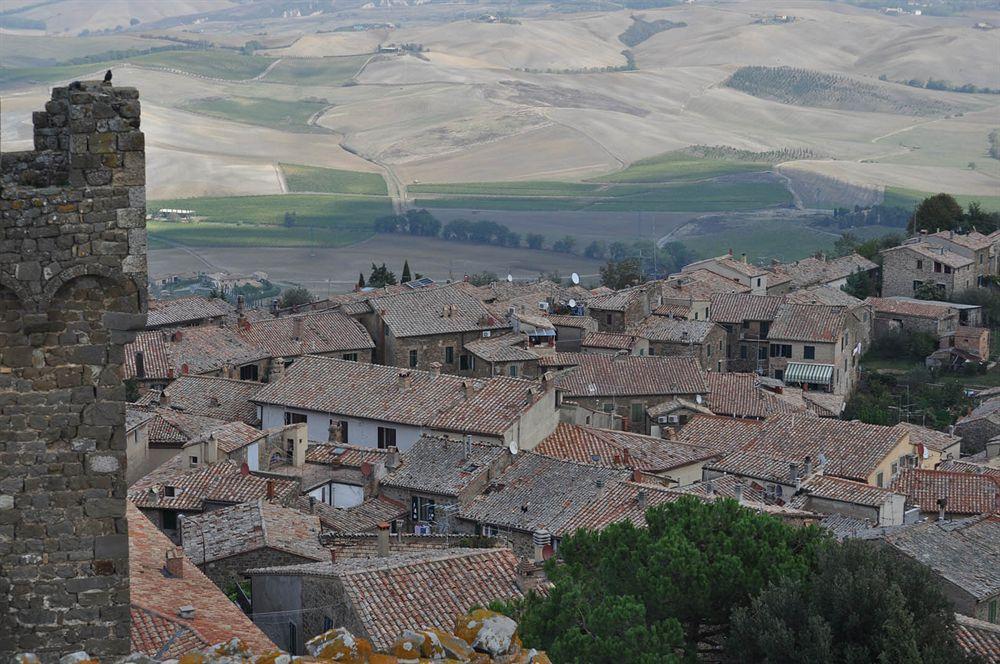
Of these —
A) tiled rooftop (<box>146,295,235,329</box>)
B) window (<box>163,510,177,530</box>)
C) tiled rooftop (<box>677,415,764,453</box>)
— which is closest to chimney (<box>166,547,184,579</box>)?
window (<box>163,510,177,530</box>)

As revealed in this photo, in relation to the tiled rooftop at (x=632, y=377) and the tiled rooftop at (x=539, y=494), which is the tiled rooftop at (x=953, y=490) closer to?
the tiled rooftop at (x=539, y=494)

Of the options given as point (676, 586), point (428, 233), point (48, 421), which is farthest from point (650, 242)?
point (48, 421)

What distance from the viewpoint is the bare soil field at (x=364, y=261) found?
142 meters

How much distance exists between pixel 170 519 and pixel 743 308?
143 ft

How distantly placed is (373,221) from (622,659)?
518ft

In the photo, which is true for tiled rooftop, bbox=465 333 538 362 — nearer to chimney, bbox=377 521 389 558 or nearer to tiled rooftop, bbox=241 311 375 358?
tiled rooftop, bbox=241 311 375 358

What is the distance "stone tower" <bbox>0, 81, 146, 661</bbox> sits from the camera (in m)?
11.4

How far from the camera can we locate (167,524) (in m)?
31.9

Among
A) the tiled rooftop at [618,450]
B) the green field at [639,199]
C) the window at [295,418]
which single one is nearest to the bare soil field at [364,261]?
the green field at [639,199]

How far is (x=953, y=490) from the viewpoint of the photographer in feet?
132

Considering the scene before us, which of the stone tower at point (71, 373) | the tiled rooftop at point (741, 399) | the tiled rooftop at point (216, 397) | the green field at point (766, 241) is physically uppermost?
the stone tower at point (71, 373)

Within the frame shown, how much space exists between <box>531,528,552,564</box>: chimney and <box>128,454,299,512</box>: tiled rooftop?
5086mm

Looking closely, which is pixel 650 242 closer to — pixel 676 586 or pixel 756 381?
pixel 756 381

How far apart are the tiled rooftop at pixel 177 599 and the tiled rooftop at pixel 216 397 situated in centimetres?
2138
